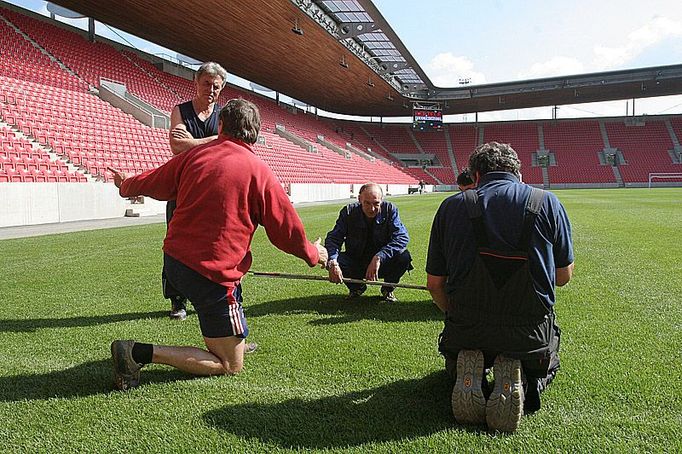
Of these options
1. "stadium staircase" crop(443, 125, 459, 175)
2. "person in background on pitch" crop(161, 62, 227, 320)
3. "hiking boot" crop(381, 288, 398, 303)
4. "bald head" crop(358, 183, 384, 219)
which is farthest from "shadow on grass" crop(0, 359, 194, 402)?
"stadium staircase" crop(443, 125, 459, 175)

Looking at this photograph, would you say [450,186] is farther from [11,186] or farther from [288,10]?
[11,186]

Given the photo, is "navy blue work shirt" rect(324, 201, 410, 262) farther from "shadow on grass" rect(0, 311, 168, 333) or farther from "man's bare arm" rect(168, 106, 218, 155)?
"shadow on grass" rect(0, 311, 168, 333)

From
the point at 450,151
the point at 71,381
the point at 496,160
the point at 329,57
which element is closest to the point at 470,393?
the point at 496,160

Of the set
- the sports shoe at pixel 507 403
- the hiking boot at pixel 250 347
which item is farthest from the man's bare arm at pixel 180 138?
the sports shoe at pixel 507 403

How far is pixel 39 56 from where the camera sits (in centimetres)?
2198

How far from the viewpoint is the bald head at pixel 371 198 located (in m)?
4.71

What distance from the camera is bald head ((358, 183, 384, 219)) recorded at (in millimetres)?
4707

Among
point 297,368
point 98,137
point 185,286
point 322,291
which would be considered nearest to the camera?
point 185,286

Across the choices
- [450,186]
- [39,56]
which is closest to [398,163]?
[450,186]

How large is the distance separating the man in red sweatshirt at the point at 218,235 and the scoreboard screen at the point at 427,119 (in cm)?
4565

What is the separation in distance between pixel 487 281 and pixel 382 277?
2665 millimetres

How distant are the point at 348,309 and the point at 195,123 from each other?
2.16 metres

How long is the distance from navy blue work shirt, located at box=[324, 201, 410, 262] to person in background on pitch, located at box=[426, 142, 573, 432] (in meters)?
2.35

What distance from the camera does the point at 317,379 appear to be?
3.05 metres
